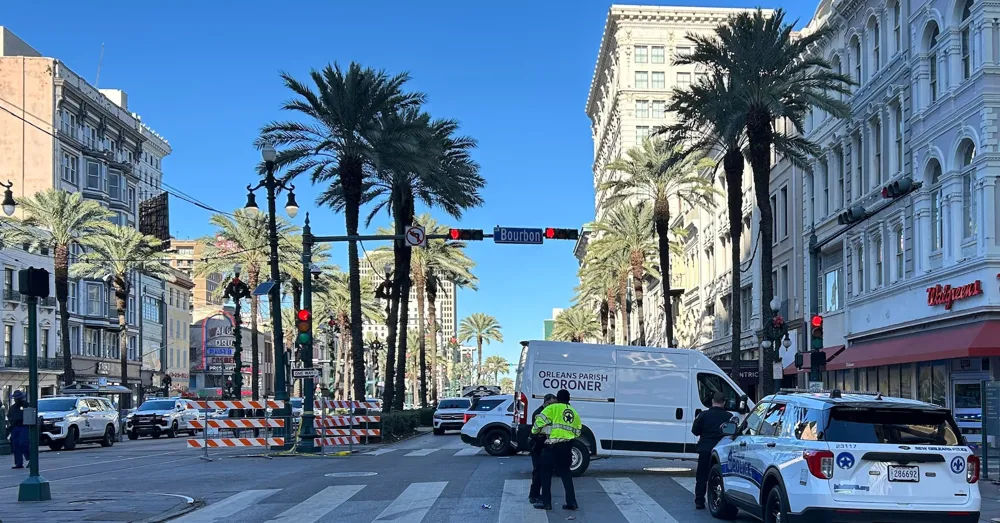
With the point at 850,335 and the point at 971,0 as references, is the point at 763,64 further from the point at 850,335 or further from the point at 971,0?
the point at 850,335

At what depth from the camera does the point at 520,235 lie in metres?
29.0

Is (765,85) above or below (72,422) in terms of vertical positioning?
above

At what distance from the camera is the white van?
1970 cm

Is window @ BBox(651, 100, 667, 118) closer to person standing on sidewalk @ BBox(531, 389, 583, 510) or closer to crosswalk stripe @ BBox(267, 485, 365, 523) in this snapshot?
crosswalk stripe @ BBox(267, 485, 365, 523)

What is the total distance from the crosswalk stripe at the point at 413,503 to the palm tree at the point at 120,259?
1740 inches

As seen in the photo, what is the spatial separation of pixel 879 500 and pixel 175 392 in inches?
3496

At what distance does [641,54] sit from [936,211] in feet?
250

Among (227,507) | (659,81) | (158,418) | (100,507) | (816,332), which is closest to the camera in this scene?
(100,507)

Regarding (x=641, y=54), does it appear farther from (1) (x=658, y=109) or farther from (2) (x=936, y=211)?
(2) (x=936, y=211)

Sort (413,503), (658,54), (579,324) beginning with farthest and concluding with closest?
(579,324) → (658,54) → (413,503)

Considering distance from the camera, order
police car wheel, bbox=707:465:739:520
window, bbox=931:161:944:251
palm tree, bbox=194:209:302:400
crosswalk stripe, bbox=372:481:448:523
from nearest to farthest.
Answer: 1. police car wheel, bbox=707:465:739:520
2. crosswalk stripe, bbox=372:481:448:523
3. window, bbox=931:161:944:251
4. palm tree, bbox=194:209:302:400

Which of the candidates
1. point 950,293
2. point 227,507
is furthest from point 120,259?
point 227,507

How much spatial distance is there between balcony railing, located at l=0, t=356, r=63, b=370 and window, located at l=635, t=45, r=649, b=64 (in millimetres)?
62038

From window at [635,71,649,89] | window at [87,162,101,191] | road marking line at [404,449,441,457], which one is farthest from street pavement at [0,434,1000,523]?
window at [635,71,649,89]
